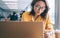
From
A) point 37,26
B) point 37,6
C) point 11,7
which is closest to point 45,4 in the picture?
→ point 37,6

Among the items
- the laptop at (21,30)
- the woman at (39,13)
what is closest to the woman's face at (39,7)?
the woman at (39,13)

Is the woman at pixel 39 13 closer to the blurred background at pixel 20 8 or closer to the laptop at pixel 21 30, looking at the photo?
the blurred background at pixel 20 8

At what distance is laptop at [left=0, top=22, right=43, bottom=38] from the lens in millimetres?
908

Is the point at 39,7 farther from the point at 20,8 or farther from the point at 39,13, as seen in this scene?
the point at 20,8

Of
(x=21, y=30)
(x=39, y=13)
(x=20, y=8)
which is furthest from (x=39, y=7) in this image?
(x=21, y=30)

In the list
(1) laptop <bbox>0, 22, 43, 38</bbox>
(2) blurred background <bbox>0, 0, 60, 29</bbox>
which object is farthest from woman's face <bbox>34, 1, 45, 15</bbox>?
(1) laptop <bbox>0, 22, 43, 38</bbox>

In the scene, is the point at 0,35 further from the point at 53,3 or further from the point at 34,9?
the point at 53,3

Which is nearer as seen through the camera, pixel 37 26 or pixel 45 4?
pixel 37 26

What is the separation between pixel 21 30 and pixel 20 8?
164 cm

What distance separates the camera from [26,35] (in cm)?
91

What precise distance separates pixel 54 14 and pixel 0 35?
1.81m

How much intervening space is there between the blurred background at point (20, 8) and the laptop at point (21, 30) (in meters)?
1.60

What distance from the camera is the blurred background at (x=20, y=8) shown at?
98.8 inches

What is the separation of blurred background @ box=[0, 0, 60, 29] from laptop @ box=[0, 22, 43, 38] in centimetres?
160
